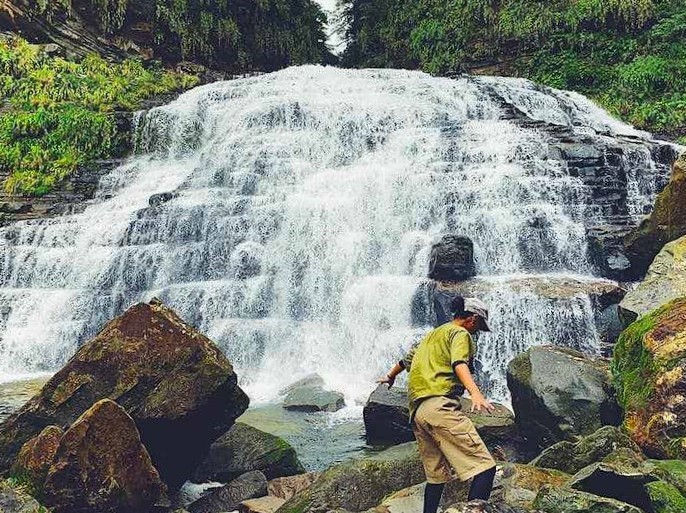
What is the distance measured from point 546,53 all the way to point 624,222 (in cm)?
1921

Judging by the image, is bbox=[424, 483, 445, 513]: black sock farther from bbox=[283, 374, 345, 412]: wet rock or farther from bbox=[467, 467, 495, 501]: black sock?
bbox=[283, 374, 345, 412]: wet rock

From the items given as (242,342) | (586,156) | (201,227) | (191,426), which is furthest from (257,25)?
(191,426)

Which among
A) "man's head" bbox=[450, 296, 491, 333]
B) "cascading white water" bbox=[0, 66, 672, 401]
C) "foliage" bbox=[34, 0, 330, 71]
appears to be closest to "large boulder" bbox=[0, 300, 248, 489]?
"man's head" bbox=[450, 296, 491, 333]

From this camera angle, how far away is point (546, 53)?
1264 inches

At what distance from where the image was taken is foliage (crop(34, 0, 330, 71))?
1273 inches

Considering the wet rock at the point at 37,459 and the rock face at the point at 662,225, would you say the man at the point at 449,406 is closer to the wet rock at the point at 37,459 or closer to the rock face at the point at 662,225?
the wet rock at the point at 37,459

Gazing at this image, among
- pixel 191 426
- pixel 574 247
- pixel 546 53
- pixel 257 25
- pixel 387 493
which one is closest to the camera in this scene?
pixel 387 493

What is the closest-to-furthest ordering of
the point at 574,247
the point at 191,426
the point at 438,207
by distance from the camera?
the point at 191,426 → the point at 574,247 → the point at 438,207

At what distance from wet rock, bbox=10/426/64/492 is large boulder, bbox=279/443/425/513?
2.34 metres

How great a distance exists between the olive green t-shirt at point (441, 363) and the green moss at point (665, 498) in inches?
62.9

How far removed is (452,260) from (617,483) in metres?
10.0

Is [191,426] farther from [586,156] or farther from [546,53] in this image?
[546,53]

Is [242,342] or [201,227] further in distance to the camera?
[201,227]

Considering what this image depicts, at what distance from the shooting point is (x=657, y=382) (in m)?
6.24
